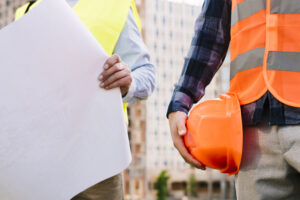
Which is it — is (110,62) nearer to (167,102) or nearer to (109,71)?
(109,71)

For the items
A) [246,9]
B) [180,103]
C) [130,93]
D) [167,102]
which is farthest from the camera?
[167,102]

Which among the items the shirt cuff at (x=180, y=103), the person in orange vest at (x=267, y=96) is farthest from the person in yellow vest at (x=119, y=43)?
the person in orange vest at (x=267, y=96)

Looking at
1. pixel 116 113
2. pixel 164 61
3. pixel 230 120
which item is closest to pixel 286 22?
pixel 230 120

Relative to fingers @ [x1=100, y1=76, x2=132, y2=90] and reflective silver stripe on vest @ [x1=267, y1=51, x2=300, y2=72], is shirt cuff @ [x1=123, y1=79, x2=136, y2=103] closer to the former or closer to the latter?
fingers @ [x1=100, y1=76, x2=132, y2=90]

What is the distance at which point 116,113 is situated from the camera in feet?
3.73

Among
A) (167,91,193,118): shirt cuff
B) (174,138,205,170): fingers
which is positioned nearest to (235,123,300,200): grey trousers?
(174,138,205,170): fingers

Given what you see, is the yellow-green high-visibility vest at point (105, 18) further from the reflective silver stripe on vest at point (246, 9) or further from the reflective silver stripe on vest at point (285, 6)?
the reflective silver stripe on vest at point (285, 6)

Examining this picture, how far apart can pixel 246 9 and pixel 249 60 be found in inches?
5.9

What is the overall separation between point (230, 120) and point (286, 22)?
0.93 feet

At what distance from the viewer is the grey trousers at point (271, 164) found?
923mm

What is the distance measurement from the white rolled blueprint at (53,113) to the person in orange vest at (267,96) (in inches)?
9.0

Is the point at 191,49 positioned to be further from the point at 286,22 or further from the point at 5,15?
the point at 5,15

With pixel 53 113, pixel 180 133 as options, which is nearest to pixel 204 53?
pixel 180 133

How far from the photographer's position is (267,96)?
3.23ft
